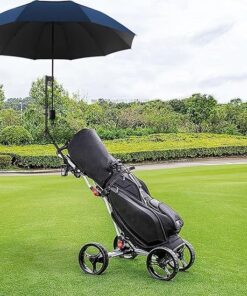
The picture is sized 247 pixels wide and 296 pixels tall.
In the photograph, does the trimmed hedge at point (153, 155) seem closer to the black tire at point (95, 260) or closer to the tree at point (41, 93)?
the tree at point (41, 93)

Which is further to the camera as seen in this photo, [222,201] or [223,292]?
[222,201]

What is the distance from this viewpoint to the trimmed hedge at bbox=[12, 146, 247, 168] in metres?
29.5

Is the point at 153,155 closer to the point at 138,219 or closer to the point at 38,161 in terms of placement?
the point at 38,161

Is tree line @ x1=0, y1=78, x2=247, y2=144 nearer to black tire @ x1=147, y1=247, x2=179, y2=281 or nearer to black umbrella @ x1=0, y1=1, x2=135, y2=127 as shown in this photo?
black umbrella @ x1=0, y1=1, x2=135, y2=127

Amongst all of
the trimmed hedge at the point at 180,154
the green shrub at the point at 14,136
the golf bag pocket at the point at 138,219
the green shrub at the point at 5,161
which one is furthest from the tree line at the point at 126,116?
the golf bag pocket at the point at 138,219

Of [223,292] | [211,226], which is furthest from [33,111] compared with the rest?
[223,292]

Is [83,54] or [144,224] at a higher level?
[83,54]

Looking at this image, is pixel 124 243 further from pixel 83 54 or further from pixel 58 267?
pixel 83 54

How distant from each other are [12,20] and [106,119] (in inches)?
1913

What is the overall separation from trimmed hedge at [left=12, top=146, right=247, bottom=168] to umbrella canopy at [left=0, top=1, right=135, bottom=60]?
23178 mm

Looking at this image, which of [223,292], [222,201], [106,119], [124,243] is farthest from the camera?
[106,119]

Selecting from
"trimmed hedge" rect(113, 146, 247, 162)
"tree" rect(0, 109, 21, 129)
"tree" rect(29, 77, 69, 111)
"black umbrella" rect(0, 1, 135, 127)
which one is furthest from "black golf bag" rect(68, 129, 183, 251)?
"tree" rect(0, 109, 21, 129)

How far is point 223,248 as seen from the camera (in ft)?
20.5

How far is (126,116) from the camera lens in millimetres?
52562
